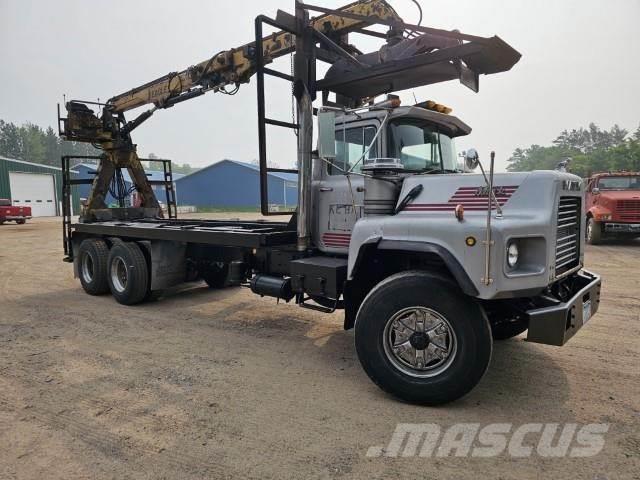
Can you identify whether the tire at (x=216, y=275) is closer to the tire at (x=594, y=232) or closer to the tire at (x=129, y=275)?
the tire at (x=129, y=275)

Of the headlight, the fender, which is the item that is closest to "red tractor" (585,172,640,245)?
the headlight

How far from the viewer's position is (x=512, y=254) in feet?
10.6

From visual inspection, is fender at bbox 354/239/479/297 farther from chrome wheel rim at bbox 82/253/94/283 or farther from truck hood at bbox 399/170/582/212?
chrome wheel rim at bbox 82/253/94/283

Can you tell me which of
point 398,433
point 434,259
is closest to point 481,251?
point 434,259

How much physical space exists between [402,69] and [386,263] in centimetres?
190

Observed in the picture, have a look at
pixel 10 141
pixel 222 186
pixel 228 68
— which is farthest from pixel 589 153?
pixel 10 141

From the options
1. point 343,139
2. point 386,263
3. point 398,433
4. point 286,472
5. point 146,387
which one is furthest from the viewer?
point 343,139

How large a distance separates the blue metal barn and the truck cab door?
38.7 m

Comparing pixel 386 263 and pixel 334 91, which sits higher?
pixel 334 91

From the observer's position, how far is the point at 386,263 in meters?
4.16

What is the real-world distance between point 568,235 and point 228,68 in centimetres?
618

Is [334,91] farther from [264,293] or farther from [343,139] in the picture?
[264,293]

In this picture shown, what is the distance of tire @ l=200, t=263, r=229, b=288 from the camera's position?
7525 millimetres

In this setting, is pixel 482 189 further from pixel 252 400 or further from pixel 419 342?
pixel 252 400
